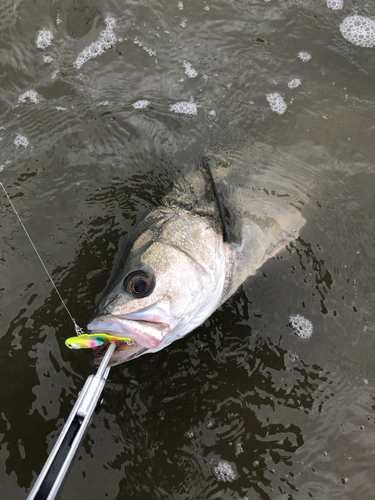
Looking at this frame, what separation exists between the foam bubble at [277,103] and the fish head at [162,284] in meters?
1.68

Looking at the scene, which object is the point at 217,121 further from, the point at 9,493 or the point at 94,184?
the point at 9,493

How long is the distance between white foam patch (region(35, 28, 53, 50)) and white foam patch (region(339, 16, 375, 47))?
3.44 m

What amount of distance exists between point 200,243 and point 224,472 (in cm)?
190

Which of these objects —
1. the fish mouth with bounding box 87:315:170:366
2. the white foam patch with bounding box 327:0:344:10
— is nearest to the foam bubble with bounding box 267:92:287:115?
the white foam patch with bounding box 327:0:344:10

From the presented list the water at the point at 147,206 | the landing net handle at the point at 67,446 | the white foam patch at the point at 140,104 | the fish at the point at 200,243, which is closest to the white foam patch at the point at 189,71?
the water at the point at 147,206

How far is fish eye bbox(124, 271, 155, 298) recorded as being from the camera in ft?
8.81

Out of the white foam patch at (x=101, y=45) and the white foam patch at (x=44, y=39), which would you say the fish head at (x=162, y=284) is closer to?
the white foam patch at (x=101, y=45)

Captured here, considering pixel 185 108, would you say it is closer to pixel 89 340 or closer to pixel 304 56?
pixel 304 56

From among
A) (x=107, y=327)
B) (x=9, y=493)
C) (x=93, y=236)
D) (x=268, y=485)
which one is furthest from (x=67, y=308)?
(x=268, y=485)

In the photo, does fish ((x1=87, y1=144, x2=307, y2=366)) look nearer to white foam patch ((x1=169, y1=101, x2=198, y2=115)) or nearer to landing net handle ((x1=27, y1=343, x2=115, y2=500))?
landing net handle ((x1=27, y1=343, x2=115, y2=500))

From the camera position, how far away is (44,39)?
427 cm

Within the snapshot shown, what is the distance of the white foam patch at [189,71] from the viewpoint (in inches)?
161

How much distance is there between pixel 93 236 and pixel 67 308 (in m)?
0.74

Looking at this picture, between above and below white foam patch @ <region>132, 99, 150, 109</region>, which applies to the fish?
below
